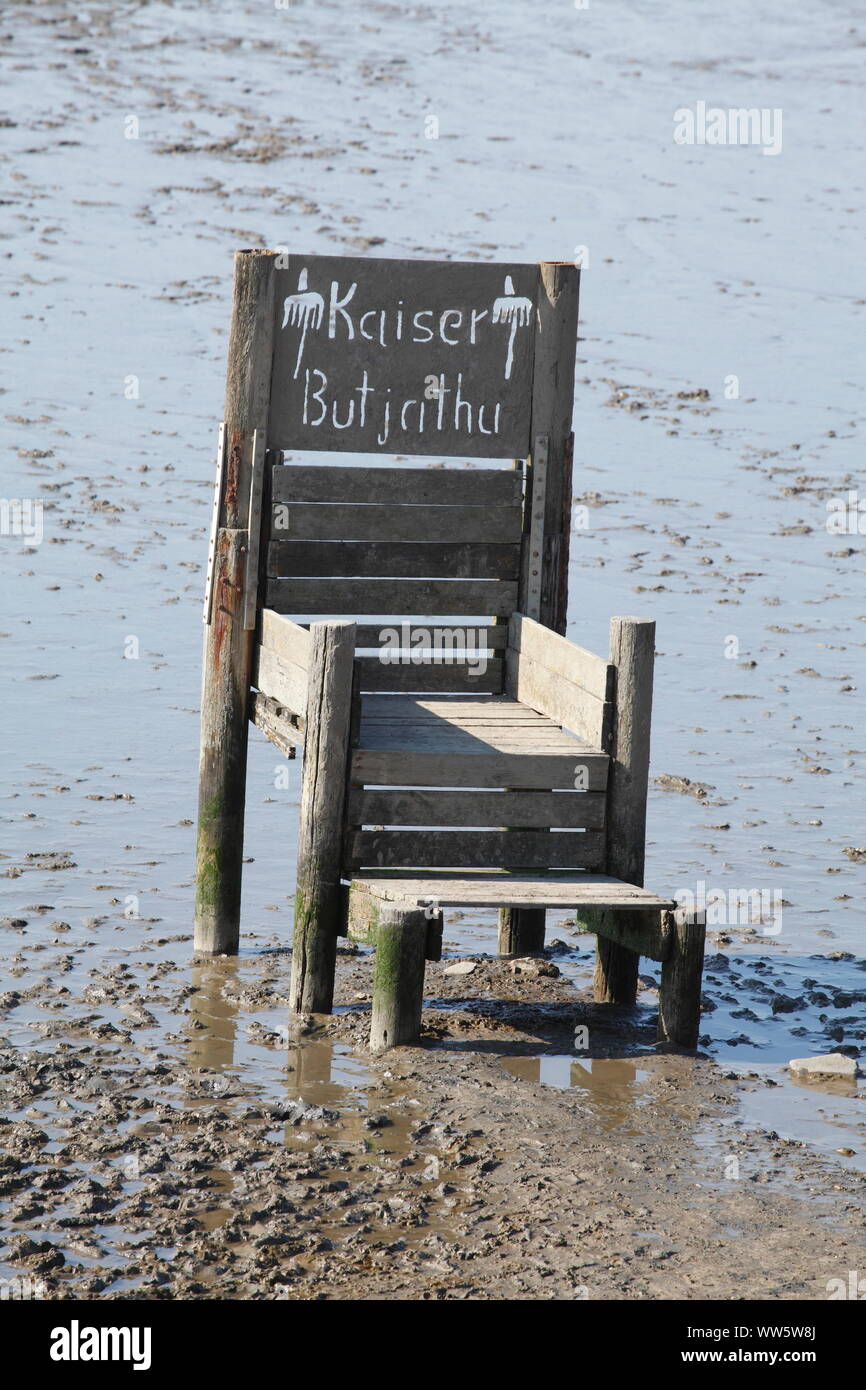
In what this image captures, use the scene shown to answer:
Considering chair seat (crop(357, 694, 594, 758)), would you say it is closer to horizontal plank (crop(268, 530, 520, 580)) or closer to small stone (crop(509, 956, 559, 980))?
horizontal plank (crop(268, 530, 520, 580))

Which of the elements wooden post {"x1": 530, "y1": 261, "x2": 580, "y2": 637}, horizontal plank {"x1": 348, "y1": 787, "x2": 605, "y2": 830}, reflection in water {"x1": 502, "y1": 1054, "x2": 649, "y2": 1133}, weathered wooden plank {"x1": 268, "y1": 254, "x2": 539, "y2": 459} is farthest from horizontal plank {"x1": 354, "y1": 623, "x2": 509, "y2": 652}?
reflection in water {"x1": 502, "y1": 1054, "x2": 649, "y2": 1133}

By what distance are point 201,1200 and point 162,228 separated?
2170 cm

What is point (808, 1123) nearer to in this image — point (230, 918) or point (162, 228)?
point (230, 918)

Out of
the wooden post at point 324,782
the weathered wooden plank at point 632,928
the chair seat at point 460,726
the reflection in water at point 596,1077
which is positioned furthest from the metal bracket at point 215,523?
the reflection in water at point 596,1077

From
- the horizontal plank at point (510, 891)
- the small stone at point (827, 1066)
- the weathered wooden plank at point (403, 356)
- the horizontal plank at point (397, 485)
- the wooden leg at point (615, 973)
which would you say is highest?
the weathered wooden plank at point (403, 356)

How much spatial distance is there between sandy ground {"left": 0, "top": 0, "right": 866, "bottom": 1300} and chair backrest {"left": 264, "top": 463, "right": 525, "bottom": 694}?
4.43 ft

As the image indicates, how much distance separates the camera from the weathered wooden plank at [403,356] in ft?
28.1

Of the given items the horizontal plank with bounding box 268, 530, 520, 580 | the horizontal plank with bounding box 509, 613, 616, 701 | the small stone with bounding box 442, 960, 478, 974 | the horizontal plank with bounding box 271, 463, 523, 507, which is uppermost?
the horizontal plank with bounding box 271, 463, 523, 507

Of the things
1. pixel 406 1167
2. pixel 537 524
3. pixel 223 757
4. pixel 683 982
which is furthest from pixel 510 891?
pixel 537 524

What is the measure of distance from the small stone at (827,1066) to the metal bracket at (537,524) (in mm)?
2432

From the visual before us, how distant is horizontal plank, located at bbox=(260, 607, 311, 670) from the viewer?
7906 millimetres

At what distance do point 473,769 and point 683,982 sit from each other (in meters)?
1.16

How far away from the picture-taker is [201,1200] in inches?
247

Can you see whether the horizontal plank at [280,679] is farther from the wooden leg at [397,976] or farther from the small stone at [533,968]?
the small stone at [533,968]
